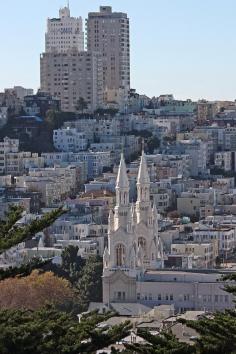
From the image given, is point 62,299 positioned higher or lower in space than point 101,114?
lower

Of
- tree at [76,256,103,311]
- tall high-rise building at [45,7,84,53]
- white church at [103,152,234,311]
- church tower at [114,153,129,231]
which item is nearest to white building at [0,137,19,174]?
tree at [76,256,103,311]

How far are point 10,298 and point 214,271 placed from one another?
22.7 feet

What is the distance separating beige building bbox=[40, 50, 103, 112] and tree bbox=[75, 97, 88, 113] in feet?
2.87

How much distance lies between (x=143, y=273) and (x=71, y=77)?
60246 millimetres

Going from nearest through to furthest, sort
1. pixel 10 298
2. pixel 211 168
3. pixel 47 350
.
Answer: pixel 47 350
pixel 10 298
pixel 211 168

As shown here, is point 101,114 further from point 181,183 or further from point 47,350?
point 47,350

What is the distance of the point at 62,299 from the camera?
48.1 metres

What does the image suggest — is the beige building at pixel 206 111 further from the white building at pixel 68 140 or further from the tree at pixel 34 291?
the tree at pixel 34 291

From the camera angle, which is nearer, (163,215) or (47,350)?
(47,350)

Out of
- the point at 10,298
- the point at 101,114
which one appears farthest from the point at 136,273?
the point at 101,114

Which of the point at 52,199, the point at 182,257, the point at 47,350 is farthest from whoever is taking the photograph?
the point at 52,199

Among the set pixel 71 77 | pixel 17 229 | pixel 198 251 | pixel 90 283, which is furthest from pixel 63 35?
pixel 17 229

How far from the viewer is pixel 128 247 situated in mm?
49594

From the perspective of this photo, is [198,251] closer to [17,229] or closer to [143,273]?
[143,273]
